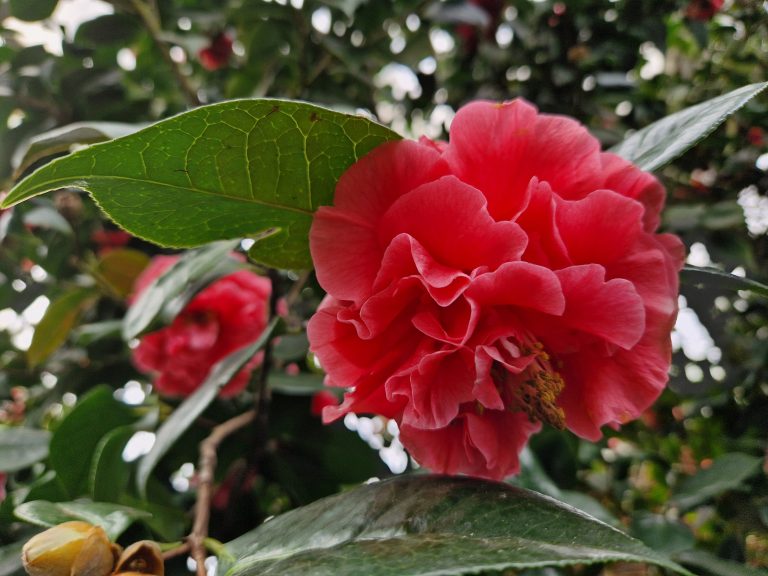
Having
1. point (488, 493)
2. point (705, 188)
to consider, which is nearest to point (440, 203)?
point (488, 493)

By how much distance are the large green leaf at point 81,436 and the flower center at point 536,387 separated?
0.52 meters

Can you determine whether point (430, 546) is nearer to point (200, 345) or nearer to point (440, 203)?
point (440, 203)

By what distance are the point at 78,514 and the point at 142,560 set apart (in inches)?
4.5

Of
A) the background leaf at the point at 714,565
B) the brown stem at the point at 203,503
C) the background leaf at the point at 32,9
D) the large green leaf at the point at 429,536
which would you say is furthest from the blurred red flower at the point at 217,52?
the background leaf at the point at 714,565

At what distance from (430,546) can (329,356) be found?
17cm

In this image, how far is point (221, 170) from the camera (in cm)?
51

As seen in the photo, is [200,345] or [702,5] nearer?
[200,345]

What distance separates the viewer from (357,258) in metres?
0.51

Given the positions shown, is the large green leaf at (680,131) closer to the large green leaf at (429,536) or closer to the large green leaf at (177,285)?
the large green leaf at (429,536)

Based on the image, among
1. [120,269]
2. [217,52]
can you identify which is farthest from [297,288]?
[217,52]

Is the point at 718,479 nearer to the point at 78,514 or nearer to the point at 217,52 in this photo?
the point at 78,514

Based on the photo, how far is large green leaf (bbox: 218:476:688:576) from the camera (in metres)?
0.35

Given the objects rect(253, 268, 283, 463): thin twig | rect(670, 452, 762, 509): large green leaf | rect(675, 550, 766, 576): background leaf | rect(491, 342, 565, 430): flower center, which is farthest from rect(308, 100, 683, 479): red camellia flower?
rect(670, 452, 762, 509): large green leaf

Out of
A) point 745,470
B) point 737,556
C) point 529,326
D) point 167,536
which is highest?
point 529,326
